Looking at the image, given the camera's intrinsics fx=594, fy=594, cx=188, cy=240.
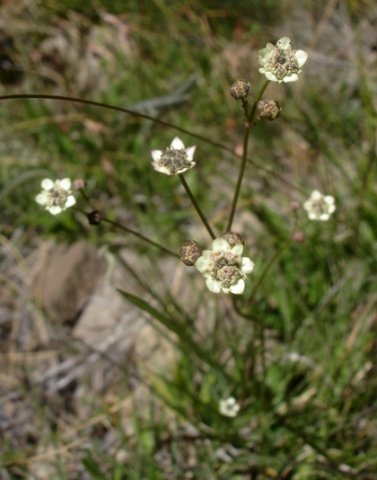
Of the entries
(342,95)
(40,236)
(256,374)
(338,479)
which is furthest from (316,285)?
(40,236)

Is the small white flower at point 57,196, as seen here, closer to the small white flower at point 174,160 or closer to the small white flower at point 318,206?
the small white flower at point 174,160

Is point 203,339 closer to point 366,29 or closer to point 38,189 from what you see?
point 38,189

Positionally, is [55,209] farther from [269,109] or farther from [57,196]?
[269,109]

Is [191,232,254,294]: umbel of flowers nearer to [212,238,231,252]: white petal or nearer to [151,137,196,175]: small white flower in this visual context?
[212,238,231,252]: white petal

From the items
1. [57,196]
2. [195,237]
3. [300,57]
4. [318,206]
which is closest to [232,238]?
[300,57]

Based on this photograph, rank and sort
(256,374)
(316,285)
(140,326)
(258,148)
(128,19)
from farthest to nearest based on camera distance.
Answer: (128,19), (258,148), (140,326), (316,285), (256,374)

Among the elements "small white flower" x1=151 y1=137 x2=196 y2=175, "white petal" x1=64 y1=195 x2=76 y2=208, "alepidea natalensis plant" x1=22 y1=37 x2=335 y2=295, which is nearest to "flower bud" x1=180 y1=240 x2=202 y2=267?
"alepidea natalensis plant" x1=22 y1=37 x2=335 y2=295
